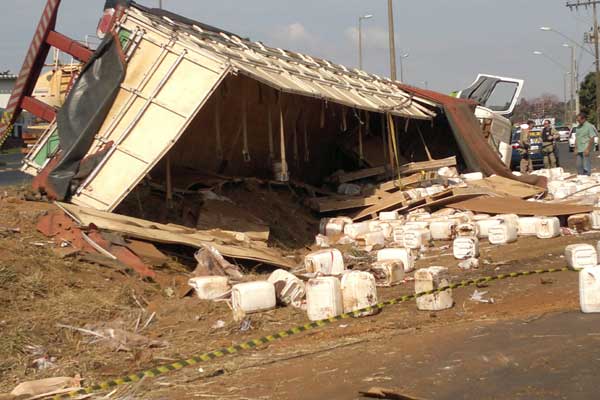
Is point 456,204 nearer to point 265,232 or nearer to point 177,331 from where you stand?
point 265,232

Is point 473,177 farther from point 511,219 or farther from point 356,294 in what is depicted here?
point 356,294

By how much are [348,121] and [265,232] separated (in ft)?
24.1

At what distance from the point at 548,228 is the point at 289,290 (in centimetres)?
538

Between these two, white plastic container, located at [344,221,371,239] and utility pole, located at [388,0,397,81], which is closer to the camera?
white plastic container, located at [344,221,371,239]

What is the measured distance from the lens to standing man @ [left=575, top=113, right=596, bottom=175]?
20.3 metres

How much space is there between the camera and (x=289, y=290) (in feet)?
29.2

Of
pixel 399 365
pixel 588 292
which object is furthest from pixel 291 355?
pixel 588 292

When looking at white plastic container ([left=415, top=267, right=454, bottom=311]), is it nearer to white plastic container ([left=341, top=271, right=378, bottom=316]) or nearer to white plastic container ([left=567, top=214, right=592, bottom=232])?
white plastic container ([left=341, top=271, right=378, bottom=316])

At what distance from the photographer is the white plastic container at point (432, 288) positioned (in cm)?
811

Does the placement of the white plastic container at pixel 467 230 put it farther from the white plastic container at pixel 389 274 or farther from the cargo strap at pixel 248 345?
the cargo strap at pixel 248 345

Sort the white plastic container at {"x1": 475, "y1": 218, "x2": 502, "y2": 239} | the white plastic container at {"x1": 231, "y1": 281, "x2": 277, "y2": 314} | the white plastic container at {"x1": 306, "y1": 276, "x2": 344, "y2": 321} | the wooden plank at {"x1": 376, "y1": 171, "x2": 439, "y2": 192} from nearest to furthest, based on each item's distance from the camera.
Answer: the white plastic container at {"x1": 306, "y1": 276, "x2": 344, "y2": 321} < the white plastic container at {"x1": 231, "y1": 281, "x2": 277, "y2": 314} < the white plastic container at {"x1": 475, "y1": 218, "x2": 502, "y2": 239} < the wooden plank at {"x1": 376, "y1": 171, "x2": 439, "y2": 192}

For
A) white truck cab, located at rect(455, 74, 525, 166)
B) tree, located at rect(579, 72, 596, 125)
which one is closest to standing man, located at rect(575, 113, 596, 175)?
white truck cab, located at rect(455, 74, 525, 166)

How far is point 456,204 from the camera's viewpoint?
14992 millimetres

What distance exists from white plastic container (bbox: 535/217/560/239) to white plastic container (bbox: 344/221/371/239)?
274 centimetres
